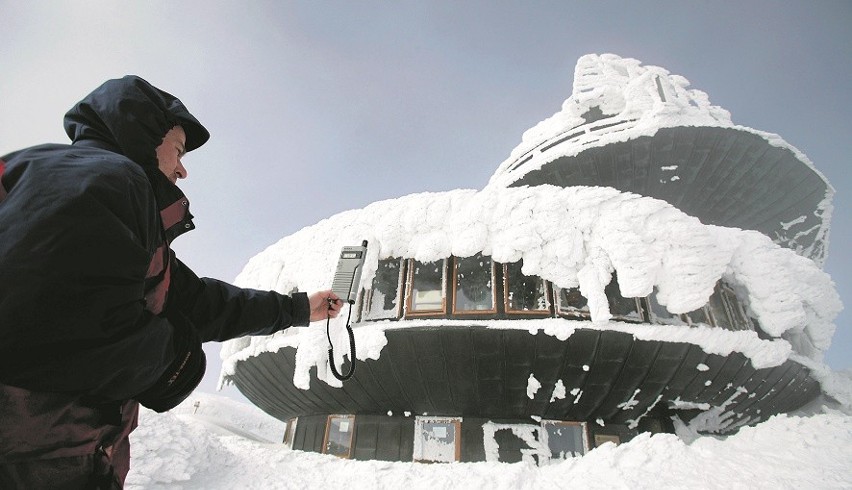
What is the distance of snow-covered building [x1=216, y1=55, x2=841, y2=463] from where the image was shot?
8.09 m

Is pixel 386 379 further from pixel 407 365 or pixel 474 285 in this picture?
pixel 474 285

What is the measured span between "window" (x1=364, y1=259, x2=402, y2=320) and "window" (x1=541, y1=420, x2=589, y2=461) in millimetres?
4337

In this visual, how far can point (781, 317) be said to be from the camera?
28.3 feet

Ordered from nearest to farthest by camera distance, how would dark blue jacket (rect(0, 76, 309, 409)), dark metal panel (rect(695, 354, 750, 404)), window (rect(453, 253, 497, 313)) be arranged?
dark blue jacket (rect(0, 76, 309, 409)) → dark metal panel (rect(695, 354, 750, 404)) → window (rect(453, 253, 497, 313))

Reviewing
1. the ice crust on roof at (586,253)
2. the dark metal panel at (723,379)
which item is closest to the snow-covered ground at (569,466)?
the ice crust on roof at (586,253)

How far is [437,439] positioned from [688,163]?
1318 centimetres

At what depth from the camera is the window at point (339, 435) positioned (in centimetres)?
966

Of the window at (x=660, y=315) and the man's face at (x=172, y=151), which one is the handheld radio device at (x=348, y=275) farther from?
the window at (x=660, y=315)

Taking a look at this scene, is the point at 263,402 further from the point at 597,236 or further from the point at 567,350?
the point at 597,236

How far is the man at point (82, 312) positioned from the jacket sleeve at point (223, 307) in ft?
1.73

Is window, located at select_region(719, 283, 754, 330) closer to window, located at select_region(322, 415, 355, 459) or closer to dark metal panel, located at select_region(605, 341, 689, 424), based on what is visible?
dark metal panel, located at select_region(605, 341, 689, 424)

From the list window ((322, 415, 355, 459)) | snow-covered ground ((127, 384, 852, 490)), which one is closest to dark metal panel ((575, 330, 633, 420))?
snow-covered ground ((127, 384, 852, 490))

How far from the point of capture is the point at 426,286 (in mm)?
9500

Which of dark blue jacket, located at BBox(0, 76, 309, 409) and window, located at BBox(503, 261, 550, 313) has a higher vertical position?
window, located at BBox(503, 261, 550, 313)
